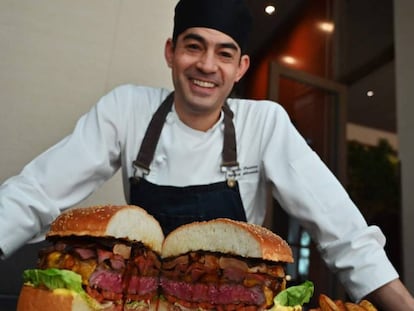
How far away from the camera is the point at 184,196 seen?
5.08 ft

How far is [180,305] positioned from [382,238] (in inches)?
26.7

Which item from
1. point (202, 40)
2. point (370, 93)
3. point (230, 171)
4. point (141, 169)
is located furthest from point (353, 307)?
point (370, 93)

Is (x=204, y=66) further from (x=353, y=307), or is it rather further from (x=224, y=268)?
(x=353, y=307)

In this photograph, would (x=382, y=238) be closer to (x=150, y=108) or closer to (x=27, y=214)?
(x=150, y=108)

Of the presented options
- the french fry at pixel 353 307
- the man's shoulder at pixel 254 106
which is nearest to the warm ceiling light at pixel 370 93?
the man's shoulder at pixel 254 106

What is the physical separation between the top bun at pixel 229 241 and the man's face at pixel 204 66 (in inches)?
23.4

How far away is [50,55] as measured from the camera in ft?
7.84

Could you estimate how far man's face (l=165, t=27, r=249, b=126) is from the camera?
1.56 m

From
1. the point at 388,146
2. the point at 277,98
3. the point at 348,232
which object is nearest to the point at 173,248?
the point at 348,232

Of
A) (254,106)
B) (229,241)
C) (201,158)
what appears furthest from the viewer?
(254,106)

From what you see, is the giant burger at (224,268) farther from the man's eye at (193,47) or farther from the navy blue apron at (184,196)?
the man's eye at (193,47)

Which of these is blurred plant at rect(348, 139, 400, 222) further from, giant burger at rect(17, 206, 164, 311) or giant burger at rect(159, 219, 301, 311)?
giant burger at rect(17, 206, 164, 311)

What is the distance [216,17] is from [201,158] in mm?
507

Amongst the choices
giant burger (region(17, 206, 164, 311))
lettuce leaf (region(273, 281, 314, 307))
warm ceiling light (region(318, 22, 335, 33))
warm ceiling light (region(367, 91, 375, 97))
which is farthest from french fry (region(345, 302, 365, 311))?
warm ceiling light (region(367, 91, 375, 97))
